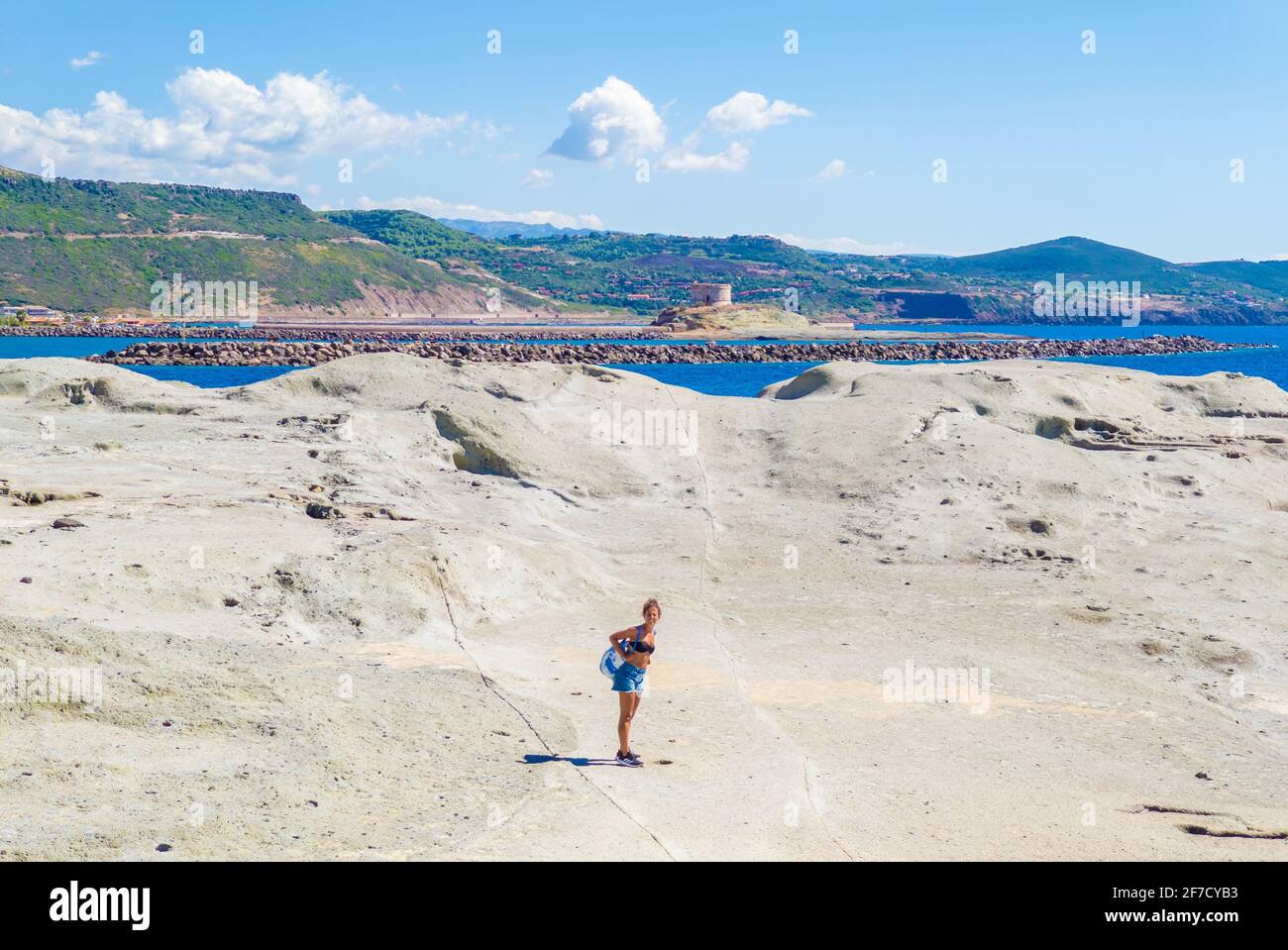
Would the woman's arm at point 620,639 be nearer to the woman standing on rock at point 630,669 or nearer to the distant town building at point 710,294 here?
the woman standing on rock at point 630,669

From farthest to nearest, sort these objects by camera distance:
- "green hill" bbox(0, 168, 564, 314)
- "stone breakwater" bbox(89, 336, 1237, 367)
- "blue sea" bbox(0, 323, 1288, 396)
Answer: "green hill" bbox(0, 168, 564, 314), "stone breakwater" bbox(89, 336, 1237, 367), "blue sea" bbox(0, 323, 1288, 396)

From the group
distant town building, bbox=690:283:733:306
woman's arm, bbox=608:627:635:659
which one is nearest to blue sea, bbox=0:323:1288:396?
distant town building, bbox=690:283:733:306

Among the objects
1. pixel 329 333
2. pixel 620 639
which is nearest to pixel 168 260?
pixel 329 333

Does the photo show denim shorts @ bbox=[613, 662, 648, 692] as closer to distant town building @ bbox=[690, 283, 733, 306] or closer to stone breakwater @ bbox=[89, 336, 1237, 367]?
stone breakwater @ bbox=[89, 336, 1237, 367]

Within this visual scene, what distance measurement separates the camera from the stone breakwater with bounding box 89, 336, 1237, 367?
76812 mm

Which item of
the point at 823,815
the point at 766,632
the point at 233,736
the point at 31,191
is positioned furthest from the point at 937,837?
the point at 31,191

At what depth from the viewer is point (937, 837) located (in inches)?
381

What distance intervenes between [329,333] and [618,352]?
3978 centimetres

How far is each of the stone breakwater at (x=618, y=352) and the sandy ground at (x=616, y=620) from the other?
3097 cm

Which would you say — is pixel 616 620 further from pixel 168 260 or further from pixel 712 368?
pixel 168 260

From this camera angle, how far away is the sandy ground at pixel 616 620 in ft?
31.3

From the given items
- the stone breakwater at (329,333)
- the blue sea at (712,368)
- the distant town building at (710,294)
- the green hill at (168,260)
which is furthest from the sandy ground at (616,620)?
the green hill at (168,260)

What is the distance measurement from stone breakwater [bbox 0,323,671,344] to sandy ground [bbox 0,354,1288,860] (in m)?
82.0

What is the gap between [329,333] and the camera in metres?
119
